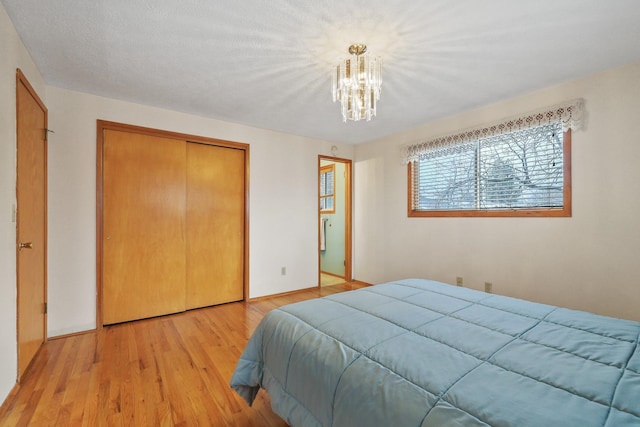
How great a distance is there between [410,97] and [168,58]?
2.19m

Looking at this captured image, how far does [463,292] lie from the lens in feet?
6.40

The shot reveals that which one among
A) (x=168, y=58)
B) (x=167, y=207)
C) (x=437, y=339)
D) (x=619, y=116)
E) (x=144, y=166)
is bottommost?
(x=437, y=339)

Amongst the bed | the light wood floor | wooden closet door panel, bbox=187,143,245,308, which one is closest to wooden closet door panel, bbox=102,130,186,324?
wooden closet door panel, bbox=187,143,245,308

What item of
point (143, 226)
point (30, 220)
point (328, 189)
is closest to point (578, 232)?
point (328, 189)

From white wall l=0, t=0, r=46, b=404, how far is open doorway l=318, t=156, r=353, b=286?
3.24 metres

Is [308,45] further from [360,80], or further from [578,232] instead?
[578,232]

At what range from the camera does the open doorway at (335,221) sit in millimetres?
4750

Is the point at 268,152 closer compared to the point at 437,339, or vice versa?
the point at 437,339

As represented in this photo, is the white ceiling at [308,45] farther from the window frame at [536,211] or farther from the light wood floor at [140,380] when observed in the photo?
the light wood floor at [140,380]

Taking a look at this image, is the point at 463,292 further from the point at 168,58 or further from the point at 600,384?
the point at 168,58

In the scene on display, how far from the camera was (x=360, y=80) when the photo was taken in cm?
204

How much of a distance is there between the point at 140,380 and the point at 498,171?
369cm

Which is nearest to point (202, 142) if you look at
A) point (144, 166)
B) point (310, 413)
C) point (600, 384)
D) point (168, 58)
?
point (144, 166)

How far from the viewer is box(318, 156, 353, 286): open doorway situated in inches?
187
